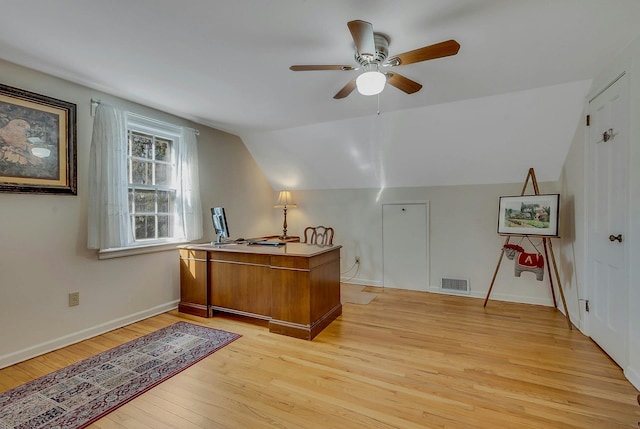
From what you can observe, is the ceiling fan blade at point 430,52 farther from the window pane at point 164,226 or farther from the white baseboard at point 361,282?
the white baseboard at point 361,282

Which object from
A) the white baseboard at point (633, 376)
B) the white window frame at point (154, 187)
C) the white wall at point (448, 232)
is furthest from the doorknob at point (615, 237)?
the white window frame at point (154, 187)

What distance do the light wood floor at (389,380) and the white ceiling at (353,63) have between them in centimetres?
212

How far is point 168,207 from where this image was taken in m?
3.62

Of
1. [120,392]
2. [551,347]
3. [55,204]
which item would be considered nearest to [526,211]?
[551,347]

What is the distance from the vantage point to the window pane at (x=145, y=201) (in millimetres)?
3280

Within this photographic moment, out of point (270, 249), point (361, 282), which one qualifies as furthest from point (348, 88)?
point (361, 282)

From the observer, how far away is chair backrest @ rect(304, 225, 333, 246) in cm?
490

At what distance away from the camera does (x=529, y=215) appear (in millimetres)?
3314

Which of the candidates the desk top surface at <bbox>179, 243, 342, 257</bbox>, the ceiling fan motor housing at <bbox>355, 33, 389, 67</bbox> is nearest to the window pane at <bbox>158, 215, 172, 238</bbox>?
the desk top surface at <bbox>179, 243, 342, 257</bbox>

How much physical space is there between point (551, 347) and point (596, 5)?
8.38 feet

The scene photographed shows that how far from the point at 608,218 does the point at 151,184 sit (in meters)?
4.48

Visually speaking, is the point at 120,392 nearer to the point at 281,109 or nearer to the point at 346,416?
the point at 346,416

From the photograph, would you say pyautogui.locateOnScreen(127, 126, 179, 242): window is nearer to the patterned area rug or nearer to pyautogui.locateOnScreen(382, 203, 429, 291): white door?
the patterned area rug

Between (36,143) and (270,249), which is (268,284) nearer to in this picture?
(270,249)
